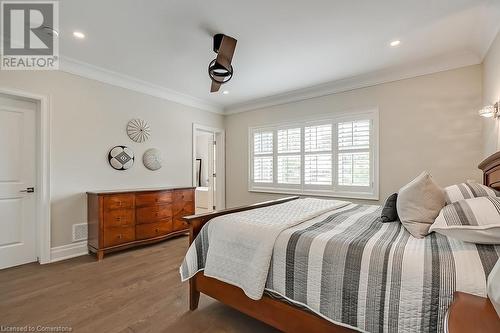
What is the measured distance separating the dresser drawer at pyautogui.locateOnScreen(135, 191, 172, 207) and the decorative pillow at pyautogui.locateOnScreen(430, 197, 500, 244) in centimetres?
345

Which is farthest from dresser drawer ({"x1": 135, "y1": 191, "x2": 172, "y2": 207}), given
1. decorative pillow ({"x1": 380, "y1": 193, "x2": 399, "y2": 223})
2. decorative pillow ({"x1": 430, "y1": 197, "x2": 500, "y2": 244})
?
decorative pillow ({"x1": 430, "y1": 197, "x2": 500, "y2": 244})

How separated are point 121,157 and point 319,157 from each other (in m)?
3.38

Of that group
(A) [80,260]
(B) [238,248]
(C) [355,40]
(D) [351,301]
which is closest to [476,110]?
(C) [355,40]

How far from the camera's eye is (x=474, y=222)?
1184 mm

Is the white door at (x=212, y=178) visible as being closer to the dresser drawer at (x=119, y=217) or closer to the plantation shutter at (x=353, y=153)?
the dresser drawer at (x=119, y=217)

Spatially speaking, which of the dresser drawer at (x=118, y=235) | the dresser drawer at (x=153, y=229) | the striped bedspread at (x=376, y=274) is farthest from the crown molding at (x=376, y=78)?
the dresser drawer at (x=118, y=235)

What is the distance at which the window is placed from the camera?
12.1 ft

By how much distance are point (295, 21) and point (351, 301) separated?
243 cm

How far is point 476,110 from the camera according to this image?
290 cm

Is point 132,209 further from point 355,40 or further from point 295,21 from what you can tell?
point 355,40

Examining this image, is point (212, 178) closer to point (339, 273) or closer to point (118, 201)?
point (118, 201)

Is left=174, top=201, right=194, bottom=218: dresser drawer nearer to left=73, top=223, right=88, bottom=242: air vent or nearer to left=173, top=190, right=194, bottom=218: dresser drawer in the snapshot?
left=173, top=190, right=194, bottom=218: dresser drawer

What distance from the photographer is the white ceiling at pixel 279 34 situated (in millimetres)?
2086

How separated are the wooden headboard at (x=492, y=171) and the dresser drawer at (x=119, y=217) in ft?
13.7
